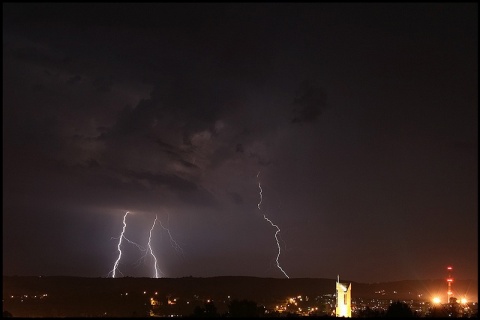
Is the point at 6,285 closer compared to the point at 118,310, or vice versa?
the point at 118,310

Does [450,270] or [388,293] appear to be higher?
[450,270]

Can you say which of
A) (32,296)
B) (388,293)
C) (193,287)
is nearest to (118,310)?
(32,296)

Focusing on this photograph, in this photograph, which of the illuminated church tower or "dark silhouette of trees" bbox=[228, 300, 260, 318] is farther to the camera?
the illuminated church tower

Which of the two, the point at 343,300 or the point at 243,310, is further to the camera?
the point at 343,300

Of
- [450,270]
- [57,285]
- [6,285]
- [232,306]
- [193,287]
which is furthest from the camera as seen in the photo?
[193,287]

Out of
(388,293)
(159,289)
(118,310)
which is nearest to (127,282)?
(159,289)

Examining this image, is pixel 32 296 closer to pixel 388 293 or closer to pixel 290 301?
pixel 290 301

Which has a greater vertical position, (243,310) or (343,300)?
(343,300)

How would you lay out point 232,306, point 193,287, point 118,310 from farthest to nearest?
point 193,287 → point 118,310 → point 232,306

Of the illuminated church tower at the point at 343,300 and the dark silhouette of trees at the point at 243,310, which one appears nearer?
the dark silhouette of trees at the point at 243,310
